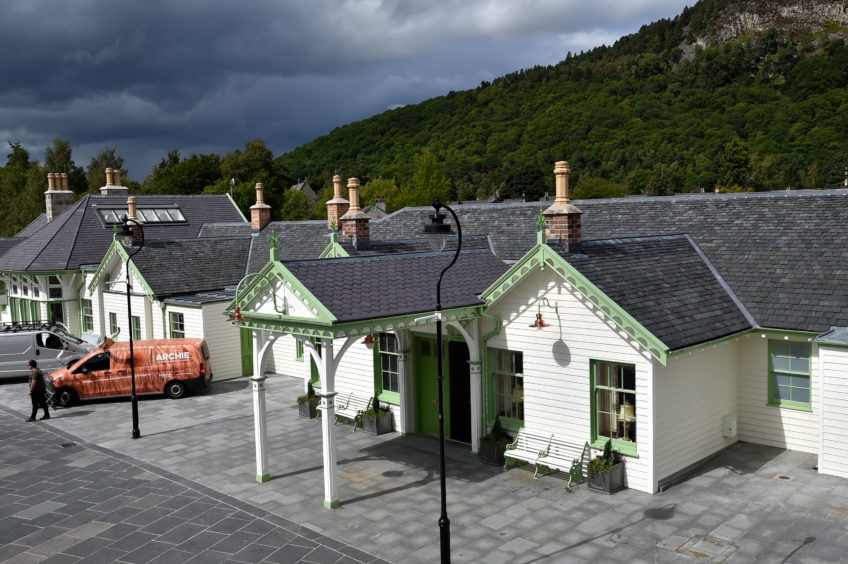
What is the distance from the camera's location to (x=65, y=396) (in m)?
22.7

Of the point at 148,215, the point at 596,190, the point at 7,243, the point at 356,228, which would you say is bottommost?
the point at 356,228

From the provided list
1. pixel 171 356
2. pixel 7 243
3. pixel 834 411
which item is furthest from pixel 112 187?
pixel 834 411

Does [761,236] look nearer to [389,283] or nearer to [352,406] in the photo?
[389,283]

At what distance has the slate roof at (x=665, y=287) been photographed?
13836 mm

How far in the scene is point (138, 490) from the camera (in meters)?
14.9

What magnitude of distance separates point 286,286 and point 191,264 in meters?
16.0

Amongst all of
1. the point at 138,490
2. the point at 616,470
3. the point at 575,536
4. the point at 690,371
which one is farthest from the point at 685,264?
the point at 138,490

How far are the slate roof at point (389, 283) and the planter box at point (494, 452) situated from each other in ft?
10.0

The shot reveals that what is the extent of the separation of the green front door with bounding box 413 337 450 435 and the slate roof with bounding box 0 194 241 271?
19804 millimetres

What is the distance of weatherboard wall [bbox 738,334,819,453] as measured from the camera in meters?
15.5

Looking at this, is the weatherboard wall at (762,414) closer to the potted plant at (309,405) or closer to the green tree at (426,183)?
the potted plant at (309,405)

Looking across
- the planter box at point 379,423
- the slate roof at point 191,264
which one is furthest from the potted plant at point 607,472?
the slate roof at point 191,264

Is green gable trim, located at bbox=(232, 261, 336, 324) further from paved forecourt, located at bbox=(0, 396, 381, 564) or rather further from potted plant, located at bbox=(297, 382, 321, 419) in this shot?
potted plant, located at bbox=(297, 382, 321, 419)

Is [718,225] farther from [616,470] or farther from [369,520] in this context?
[369,520]
